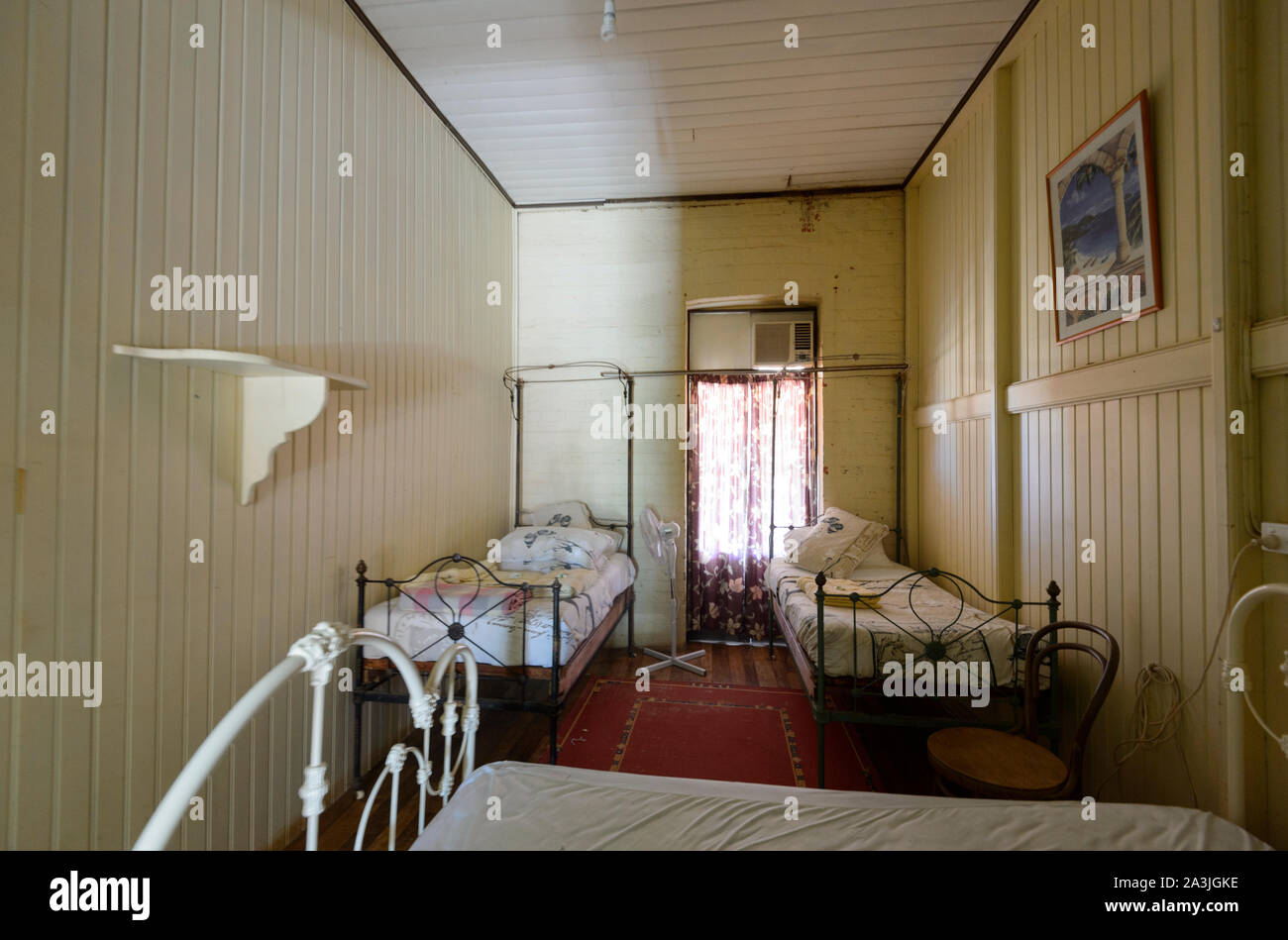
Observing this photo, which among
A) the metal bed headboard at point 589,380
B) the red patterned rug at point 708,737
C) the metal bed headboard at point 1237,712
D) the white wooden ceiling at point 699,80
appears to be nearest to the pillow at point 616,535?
the metal bed headboard at point 589,380

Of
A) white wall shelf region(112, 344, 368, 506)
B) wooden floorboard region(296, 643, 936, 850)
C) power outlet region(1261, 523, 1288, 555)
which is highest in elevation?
white wall shelf region(112, 344, 368, 506)

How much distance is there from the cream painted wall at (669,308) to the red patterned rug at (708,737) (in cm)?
102

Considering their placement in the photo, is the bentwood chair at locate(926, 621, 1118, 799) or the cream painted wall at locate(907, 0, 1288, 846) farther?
the bentwood chair at locate(926, 621, 1118, 799)

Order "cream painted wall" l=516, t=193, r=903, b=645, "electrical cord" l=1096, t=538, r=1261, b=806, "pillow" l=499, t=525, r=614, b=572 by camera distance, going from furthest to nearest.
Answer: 1. "cream painted wall" l=516, t=193, r=903, b=645
2. "pillow" l=499, t=525, r=614, b=572
3. "electrical cord" l=1096, t=538, r=1261, b=806

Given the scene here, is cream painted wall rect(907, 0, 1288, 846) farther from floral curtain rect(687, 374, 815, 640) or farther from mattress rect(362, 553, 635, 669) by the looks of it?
mattress rect(362, 553, 635, 669)

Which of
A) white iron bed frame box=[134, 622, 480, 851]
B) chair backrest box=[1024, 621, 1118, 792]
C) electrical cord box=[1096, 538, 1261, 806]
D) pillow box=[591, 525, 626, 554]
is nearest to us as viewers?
white iron bed frame box=[134, 622, 480, 851]

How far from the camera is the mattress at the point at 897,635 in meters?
2.29

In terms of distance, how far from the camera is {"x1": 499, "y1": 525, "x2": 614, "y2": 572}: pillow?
11.0ft

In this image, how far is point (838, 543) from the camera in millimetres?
3740

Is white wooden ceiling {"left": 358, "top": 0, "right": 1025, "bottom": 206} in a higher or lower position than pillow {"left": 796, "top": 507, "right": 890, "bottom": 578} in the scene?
higher

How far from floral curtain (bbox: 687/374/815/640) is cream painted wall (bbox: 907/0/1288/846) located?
125 cm

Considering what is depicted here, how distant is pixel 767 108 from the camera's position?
126 inches

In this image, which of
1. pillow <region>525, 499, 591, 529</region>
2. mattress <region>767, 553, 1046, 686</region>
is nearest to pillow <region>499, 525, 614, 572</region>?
pillow <region>525, 499, 591, 529</region>
